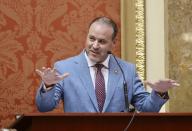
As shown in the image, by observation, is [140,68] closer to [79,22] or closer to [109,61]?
[79,22]

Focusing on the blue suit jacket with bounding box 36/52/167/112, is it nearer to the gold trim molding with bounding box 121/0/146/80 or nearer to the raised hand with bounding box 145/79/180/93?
the raised hand with bounding box 145/79/180/93

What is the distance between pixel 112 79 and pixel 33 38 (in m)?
1.08

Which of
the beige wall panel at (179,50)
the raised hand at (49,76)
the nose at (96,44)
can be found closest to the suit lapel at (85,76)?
the nose at (96,44)

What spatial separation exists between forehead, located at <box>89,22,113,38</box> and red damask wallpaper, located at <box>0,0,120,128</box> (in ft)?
2.62

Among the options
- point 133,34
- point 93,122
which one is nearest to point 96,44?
point 93,122

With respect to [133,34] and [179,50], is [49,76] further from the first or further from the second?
[179,50]

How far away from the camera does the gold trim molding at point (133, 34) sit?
3.06 m

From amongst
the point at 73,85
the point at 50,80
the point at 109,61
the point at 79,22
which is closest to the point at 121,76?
the point at 109,61

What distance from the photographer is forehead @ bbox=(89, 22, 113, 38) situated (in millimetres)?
2248

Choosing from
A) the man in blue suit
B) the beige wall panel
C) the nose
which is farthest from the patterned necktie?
the beige wall panel

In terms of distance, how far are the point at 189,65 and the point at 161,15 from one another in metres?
0.46

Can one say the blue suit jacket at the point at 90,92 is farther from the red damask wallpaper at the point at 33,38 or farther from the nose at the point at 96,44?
the red damask wallpaper at the point at 33,38

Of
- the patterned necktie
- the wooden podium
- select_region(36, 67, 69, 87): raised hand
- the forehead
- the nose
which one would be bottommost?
the wooden podium

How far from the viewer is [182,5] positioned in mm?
3072
